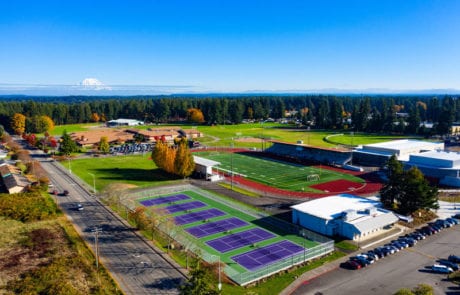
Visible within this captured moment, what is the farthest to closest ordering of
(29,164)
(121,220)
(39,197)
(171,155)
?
(29,164) < (171,155) < (39,197) < (121,220)

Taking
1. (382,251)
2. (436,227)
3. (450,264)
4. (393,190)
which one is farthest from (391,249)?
(393,190)

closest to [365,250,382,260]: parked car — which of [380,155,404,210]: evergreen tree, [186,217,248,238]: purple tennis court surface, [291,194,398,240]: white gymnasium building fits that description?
[291,194,398,240]: white gymnasium building

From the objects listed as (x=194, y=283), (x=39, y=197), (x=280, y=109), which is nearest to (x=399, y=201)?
(x=194, y=283)

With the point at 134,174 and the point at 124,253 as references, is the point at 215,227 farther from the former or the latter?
the point at 134,174

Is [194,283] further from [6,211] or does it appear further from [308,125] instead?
[308,125]

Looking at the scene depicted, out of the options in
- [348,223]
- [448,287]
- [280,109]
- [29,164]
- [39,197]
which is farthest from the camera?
[280,109]

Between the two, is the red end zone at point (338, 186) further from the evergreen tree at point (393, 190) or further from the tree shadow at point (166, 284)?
the tree shadow at point (166, 284)
